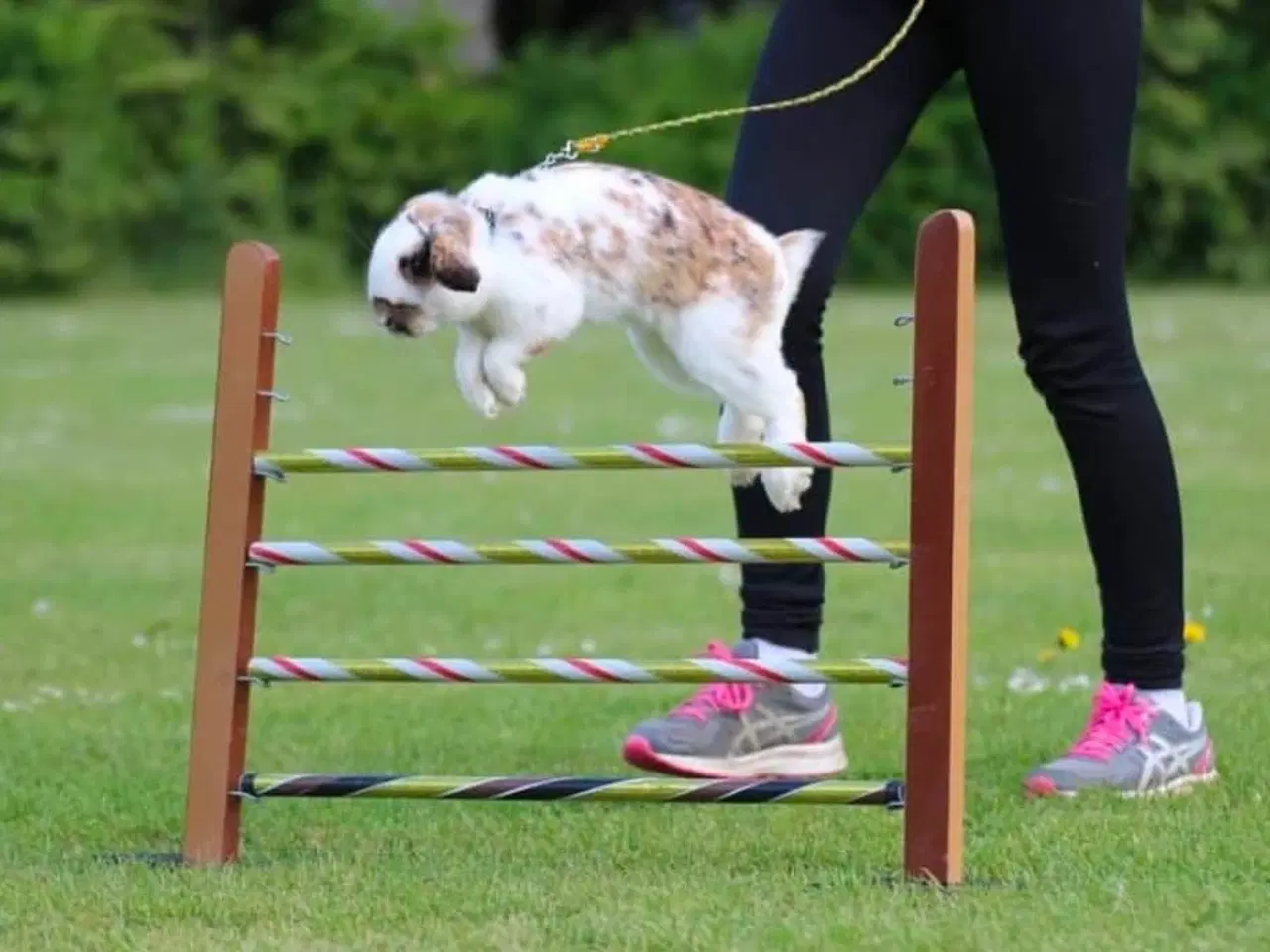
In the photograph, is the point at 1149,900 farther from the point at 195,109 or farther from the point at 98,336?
the point at 195,109

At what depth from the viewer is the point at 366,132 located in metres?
21.9

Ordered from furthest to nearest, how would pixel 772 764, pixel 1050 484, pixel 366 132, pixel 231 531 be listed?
pixel 366 132, pixel 1050 484, pixel 772 764, pixel 231 531

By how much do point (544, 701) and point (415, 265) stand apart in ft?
7.02

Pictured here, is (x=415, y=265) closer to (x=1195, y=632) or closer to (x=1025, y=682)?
(x=1025, y=682)

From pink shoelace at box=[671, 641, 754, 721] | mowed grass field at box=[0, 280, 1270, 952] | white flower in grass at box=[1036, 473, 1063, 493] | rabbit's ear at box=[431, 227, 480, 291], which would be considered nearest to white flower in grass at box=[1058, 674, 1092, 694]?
mowed grass field at box=[0, 280, 1270, 952]

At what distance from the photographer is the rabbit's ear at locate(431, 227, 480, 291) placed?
3.49 metres

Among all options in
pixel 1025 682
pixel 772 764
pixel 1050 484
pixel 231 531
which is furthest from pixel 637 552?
pixel 1050 484

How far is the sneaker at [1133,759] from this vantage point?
433cm

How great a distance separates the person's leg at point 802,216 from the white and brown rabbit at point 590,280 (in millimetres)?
420

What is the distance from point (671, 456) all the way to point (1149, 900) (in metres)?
0.89

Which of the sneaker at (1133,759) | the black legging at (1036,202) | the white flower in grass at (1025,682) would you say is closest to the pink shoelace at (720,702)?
the black legging at (1036,202)

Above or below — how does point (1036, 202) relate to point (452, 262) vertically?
above

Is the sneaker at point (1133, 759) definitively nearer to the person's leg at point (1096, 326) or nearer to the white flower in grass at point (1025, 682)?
the person's leg at point (1096, 326)

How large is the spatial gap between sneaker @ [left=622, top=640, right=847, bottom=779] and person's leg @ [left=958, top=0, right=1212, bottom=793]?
0.42 metres
